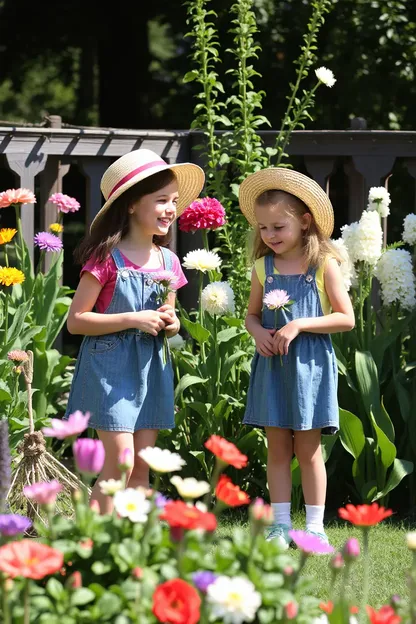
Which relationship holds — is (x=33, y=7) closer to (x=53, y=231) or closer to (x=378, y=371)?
(x=53, y=231)

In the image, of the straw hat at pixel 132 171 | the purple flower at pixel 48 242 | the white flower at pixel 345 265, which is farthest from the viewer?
the purple flower at pixel 48 242

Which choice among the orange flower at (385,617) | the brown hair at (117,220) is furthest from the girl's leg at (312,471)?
the orange flower at (385,617)

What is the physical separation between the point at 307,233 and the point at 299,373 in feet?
1.54

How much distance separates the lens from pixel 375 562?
3229mm

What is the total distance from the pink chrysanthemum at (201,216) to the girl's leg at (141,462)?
89cm

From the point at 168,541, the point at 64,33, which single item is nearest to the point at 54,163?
the point at 168,541

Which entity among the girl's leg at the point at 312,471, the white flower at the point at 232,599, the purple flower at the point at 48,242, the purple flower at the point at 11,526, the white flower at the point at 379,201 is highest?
the white flower at the point at 379,201

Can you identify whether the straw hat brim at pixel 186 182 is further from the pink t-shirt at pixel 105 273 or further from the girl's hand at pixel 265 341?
the girl's hand at pixel 265 341

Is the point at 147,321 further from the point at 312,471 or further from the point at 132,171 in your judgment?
the point at 312,471

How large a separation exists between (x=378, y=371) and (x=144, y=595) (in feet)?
8.19

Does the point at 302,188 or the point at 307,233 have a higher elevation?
the point at 302,188

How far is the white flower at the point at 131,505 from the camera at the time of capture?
67.4 inches

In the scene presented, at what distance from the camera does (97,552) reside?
1771 mm

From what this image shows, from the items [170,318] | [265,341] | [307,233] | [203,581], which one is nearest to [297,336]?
[265,341]
